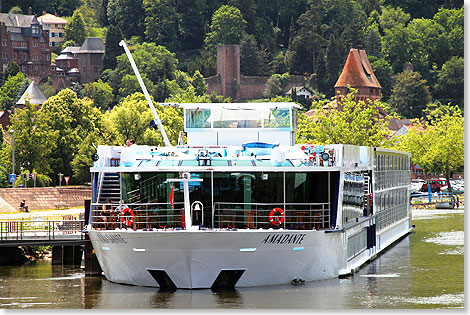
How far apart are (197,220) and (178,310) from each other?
3552 mm

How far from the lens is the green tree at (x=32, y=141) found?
92.6 metres

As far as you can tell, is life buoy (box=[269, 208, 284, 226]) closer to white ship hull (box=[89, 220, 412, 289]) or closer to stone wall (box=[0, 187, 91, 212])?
white ship hull (box=[89, 220, 412, 289])

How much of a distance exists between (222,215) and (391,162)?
2108 cm

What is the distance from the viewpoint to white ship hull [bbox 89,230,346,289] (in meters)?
34.8

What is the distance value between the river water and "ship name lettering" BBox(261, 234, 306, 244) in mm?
1360

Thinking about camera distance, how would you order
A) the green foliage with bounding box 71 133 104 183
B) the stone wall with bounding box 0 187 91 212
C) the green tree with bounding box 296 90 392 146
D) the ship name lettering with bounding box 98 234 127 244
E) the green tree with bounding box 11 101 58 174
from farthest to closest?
the green tree with bounding box 296 90 392 146
the green foliage with bounding box 71 133 104 183
the green tree with bounding box 11 101 58 174
the stone wall with bounding box 0 187 91 212
the ship name lettering with bounding box 98 234 127 244

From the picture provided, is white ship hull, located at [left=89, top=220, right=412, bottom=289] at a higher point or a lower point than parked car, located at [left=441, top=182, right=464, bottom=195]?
lower

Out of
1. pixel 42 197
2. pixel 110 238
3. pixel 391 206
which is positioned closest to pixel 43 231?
pixel 110 238

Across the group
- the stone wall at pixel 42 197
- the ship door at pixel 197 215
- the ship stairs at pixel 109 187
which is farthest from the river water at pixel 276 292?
the stone wall at pixel 42 197

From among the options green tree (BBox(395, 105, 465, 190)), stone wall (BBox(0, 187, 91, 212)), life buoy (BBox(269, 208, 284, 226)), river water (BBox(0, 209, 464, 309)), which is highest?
green tree (BBox(395, 105, 465, 190))

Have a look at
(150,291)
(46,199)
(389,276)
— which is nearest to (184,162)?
(150,291)

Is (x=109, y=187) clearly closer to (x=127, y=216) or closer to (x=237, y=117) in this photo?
(x=127, y=216)

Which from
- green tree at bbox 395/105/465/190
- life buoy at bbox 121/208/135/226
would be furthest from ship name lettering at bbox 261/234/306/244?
green tree at bbox 395/105/465/190

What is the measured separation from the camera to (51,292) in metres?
38.4
